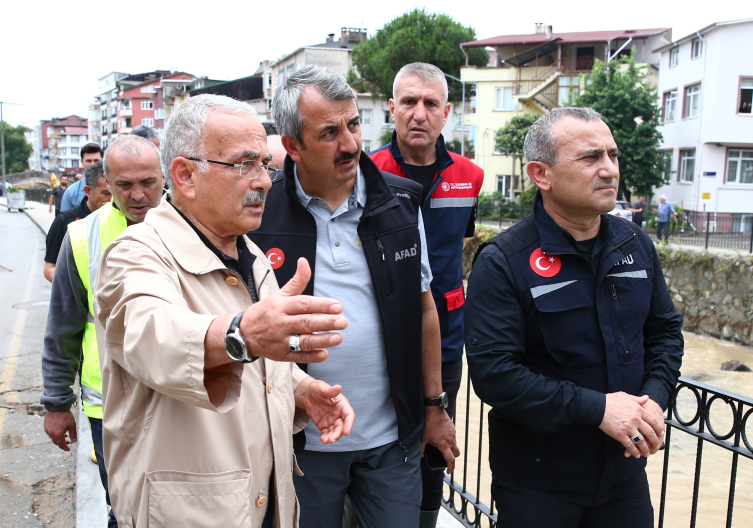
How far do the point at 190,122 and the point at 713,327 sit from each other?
16.3 metres

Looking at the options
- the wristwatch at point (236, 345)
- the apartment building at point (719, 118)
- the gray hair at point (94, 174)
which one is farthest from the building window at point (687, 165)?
the wristwatch at point (236, 345)

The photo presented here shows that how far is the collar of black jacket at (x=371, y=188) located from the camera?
8.06ft

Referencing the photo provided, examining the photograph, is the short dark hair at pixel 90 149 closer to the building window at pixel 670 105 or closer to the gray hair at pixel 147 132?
the gray hair at pixel 147 132

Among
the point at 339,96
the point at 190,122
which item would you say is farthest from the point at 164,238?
the point at 339,96

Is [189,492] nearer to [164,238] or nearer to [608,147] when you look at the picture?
[164,238]

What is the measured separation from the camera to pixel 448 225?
3275 millimetres

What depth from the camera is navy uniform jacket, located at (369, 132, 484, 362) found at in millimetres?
3180

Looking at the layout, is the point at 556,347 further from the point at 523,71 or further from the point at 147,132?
the point at 523,71

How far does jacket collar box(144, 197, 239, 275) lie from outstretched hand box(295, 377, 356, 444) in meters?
0.54

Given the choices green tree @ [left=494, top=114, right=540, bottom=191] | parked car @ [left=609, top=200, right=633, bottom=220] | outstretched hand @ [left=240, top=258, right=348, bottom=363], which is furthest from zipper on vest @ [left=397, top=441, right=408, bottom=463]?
green tree @ [left=494, top=114, right=540, bottom=191]

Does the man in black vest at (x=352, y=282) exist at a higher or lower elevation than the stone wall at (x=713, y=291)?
higher

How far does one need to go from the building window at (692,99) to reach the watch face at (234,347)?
29.9 metres

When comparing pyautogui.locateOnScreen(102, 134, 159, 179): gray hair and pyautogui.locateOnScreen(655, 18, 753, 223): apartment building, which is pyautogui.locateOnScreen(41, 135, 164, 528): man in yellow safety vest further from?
pyautogui.locateOnScreen(655, 18, 753, 223): apartment building

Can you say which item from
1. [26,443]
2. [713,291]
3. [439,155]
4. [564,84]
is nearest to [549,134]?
[439,155]
